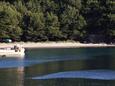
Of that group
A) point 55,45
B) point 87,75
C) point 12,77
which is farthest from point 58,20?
point 12,77

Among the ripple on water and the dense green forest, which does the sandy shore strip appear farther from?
the ripple on water

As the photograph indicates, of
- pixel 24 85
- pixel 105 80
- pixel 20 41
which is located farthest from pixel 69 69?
pixel 20 41

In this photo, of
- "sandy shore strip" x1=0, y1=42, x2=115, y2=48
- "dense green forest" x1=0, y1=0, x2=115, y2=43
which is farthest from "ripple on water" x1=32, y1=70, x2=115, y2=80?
"dense green forest" x1=0, y1=0, x2=115, y2=43

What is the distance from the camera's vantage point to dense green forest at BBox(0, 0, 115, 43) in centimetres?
14475

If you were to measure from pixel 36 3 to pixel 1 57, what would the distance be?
5707 cm

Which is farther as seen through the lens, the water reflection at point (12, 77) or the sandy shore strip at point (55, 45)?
the sandy shore strip at point (55, 45)

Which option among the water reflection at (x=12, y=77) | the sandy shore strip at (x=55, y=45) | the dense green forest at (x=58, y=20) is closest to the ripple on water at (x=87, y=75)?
the water reflection at (x=12, y=77)

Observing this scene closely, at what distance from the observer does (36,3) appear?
154 m

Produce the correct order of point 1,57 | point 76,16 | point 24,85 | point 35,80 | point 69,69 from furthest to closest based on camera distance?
point 76,16 → point 1,57 → point 69,69 → point 35,80 → point 24,85

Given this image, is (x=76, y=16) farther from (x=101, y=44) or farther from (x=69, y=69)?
(x=69, y=69)

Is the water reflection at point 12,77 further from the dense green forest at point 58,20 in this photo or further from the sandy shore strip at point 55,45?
the dense green forest at point 58,20

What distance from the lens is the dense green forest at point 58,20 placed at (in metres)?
145

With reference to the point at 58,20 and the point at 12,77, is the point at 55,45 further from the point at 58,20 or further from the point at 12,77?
the point at 12,77

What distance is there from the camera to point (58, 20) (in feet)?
507
